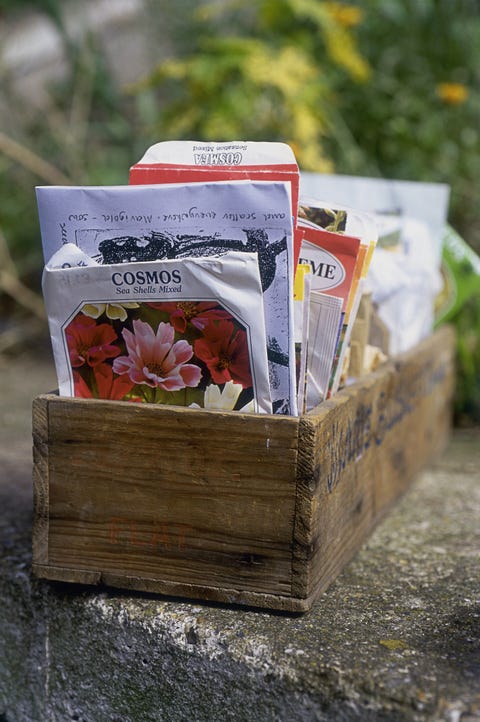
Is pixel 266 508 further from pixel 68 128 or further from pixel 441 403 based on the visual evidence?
pixel 68 128

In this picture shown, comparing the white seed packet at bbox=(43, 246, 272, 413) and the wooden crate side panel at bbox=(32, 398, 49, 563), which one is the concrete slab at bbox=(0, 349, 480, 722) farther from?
the white seed packet at bbox=(43, 246, 272, 413)

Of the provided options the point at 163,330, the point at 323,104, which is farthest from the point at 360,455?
the point at 323,104

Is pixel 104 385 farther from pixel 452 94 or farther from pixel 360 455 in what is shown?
pixel 452 94

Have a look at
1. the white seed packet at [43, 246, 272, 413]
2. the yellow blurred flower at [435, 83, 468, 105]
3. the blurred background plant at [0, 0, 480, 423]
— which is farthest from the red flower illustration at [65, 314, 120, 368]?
the yellow blurred flower at [435, 83, 468, 105]

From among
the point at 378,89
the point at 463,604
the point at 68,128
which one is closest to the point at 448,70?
the point at 378,89

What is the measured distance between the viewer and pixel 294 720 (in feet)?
2.66

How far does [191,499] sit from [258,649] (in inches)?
7.1

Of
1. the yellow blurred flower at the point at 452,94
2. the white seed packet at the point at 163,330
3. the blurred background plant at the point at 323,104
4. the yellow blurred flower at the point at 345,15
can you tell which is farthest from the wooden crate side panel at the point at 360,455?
the yellow blurred flower at the point at 345,15

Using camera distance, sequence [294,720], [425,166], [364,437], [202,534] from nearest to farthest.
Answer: [294,720] → [202,534] → [364,437] → [425,166]

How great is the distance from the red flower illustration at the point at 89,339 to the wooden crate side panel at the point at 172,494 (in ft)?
0.18

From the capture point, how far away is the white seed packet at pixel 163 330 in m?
0.88

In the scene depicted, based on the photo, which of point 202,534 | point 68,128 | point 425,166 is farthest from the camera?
point 68,128

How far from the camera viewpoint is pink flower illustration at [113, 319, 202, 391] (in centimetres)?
92

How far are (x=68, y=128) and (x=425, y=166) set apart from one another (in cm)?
133
